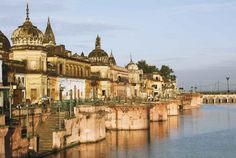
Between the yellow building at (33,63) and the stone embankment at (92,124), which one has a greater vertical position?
the yellow building at (33,63)

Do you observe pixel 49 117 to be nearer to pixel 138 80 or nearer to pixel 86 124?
pixel 86 124

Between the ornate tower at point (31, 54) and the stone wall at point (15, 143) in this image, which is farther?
the ornate tower at point (31, 54)

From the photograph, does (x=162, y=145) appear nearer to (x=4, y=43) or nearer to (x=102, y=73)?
(x=4, y=43)

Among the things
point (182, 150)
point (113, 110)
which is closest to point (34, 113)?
point (182, 150)

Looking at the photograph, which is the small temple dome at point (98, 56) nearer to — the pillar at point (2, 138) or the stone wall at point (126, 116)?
the stone wall at point (126, 116)

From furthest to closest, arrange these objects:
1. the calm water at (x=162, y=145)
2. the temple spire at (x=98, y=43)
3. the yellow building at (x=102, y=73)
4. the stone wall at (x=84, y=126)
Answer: the temple spire at (x=98, y=43)
the yellow building at (x=102, y=73)
the stone wall at (x=84, y=126)
the calm water at (x=162, y=145)

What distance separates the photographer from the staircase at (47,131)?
43.0 m

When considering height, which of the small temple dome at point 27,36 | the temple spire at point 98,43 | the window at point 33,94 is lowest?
the window at point 33,94

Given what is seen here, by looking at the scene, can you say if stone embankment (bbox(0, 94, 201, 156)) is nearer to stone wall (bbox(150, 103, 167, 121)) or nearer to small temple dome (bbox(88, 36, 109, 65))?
stone wall (bbox(150, 103, 167, 121))

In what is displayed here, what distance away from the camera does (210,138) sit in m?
59.7

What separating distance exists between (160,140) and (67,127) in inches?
577

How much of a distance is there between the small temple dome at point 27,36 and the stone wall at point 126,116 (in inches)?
621

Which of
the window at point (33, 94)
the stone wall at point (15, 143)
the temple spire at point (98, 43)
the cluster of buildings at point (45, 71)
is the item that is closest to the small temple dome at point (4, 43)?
the cluster of buildings at point (45, 71)

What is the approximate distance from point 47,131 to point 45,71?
1475 centimetres
